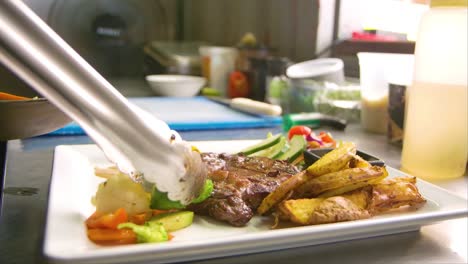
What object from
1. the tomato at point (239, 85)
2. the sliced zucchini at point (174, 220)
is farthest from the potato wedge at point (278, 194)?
the tomato at point (239, 85)

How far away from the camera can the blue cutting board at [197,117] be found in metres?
1.52

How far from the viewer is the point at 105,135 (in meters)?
0.49

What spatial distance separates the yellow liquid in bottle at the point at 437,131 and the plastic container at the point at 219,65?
1.53 meters

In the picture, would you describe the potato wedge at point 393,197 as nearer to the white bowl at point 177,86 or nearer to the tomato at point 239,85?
the white bowl at point 177,86

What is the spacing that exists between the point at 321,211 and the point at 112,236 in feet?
0.94

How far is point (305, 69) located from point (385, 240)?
115 centimetres

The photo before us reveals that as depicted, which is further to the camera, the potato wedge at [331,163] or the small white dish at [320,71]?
the small white dish at [320,71]

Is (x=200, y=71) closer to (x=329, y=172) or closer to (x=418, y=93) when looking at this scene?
(x=418, y=93)

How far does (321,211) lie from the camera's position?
660mm

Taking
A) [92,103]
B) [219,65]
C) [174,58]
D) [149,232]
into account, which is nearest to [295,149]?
[149,232]

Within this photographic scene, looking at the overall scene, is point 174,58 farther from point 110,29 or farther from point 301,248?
point 301,248

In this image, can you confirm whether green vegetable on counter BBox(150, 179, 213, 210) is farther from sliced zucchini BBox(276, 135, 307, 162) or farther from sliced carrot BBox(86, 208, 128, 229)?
sliced zucchini BBox(276, 135, 307, 162)

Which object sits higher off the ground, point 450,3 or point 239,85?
point 450,3

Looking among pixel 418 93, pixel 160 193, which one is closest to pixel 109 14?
pixel 418 93
